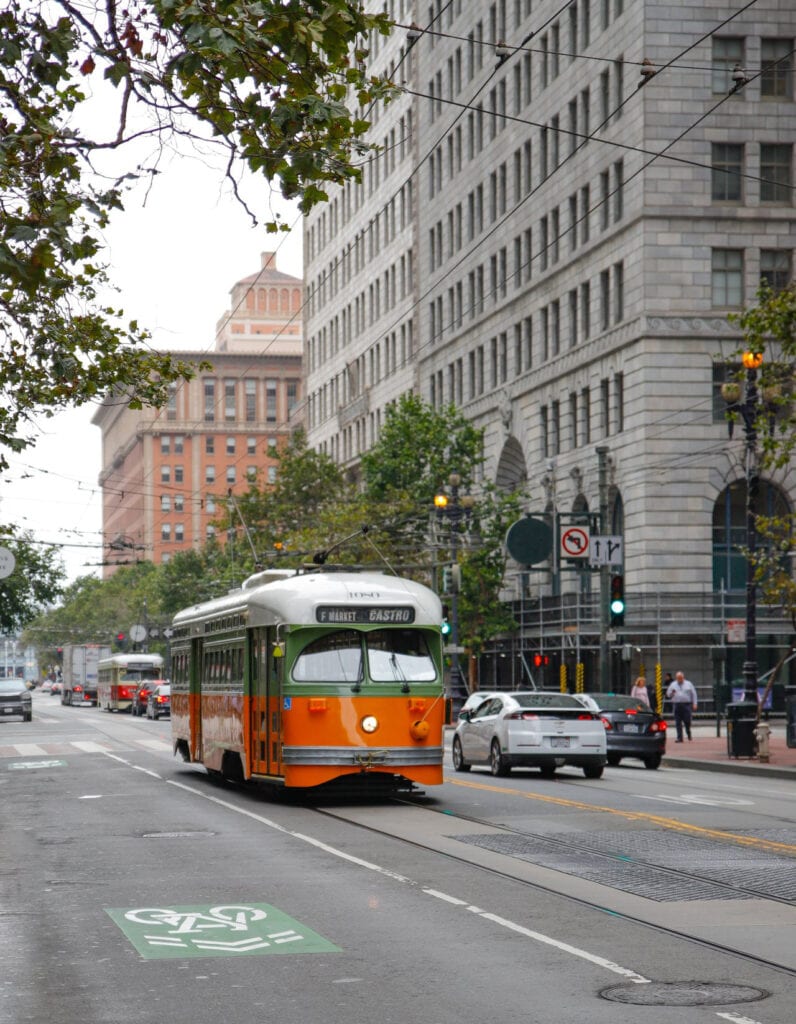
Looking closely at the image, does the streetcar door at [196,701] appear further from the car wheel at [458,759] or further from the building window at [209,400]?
the building window at [209,400]

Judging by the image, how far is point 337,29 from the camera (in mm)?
10109

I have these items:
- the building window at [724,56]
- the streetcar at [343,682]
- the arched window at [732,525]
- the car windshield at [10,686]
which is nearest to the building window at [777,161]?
the building window at [724,56]

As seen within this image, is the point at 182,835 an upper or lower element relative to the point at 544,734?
lower

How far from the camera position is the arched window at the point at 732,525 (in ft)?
184

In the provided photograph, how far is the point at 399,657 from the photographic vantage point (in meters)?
22.1

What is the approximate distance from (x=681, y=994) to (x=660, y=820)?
1040 centimetres

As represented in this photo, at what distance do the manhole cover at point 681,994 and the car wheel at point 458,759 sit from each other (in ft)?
71.5

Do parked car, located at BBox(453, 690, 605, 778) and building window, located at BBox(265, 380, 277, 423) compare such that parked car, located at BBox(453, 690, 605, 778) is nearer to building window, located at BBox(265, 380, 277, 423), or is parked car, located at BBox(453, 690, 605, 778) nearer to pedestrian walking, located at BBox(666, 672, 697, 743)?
pedestrian walking, located at BBox(666, 672, 697, 743)

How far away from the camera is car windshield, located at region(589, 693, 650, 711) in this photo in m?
33.4

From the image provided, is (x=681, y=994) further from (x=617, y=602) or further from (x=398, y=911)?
(x=617, y=602)

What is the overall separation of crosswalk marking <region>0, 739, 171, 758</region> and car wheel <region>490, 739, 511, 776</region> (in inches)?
481

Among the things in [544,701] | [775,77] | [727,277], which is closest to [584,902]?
[544,701]

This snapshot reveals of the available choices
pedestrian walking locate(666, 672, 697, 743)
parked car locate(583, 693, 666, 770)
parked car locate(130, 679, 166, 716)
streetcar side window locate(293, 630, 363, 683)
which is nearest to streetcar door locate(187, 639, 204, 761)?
streetcar side window locate(293, 630, 363, 683)

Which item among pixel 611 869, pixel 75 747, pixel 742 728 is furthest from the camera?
pixel 75 747
